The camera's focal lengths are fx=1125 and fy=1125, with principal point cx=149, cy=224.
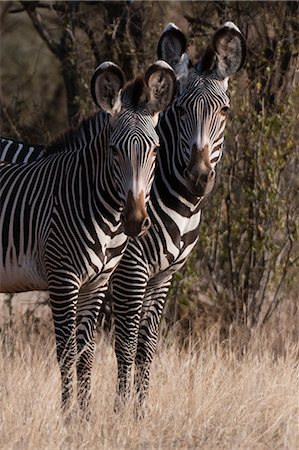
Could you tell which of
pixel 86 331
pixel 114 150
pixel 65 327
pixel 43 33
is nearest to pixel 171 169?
pixel 114 150

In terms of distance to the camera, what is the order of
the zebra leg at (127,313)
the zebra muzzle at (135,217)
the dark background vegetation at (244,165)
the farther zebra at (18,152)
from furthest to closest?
the dark background vegetation at (244,165) < the farther zebra at (18,152) < the zebra leg at (127,313) < the zebra muzzle at (135,217)

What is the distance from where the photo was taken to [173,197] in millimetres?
6398

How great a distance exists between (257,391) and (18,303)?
4.10 meters

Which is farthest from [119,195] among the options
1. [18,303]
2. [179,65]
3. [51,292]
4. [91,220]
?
[18,303]

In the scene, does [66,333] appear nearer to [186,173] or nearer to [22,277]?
[22,277]

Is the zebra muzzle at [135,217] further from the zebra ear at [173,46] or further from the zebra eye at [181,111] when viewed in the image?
the zebra ear at [173,46]

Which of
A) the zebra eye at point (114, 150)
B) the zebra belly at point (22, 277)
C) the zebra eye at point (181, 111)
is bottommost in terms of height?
the zebra belly at point (22, 277)

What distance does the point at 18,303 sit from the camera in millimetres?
9883

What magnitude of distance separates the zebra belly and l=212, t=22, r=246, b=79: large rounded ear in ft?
4.99

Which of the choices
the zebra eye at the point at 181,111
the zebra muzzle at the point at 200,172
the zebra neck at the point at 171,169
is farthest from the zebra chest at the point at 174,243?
the zebra eye at the point at 181,111

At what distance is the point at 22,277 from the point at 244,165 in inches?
109

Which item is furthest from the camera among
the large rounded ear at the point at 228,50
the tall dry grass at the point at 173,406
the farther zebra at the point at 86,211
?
the large rounded ear at the point at 228,50

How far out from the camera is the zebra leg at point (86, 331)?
602 centimetres

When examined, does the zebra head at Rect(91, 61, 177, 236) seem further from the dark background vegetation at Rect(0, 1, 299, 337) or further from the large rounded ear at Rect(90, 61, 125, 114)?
the dark background vegetation at Rect(0, 1, 299, 337)
